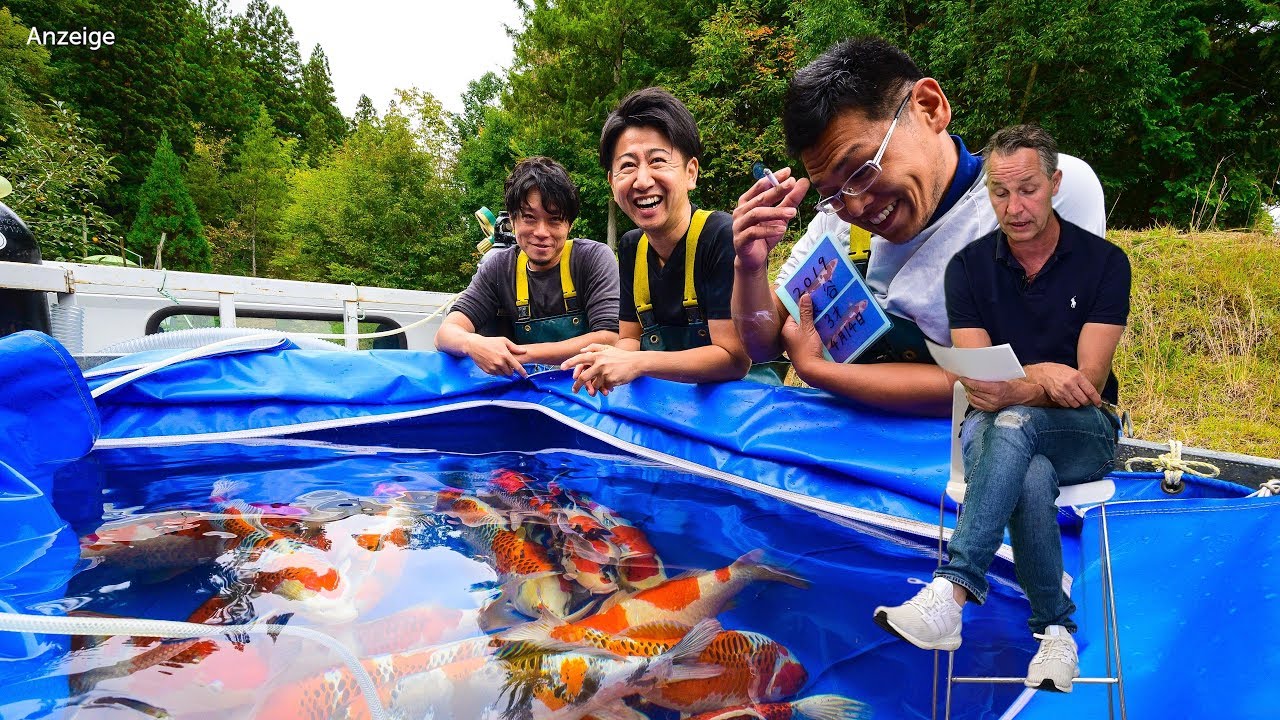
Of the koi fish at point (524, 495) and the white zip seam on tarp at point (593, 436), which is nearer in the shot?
the white zip seam on tarp at point (593, 436)

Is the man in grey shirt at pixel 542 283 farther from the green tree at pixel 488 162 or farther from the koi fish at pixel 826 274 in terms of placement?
the green tree at pixel 488 162

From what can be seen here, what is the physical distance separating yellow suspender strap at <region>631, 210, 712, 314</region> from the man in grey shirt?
0.33 meters

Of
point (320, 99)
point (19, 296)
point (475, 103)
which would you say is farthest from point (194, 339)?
point (320, 99)

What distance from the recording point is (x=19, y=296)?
346 centimetres

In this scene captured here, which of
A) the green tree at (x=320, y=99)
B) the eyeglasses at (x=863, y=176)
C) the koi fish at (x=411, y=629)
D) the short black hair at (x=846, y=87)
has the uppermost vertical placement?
the green tree at (x=320, y=99)

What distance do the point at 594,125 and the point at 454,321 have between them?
15402 millimetres

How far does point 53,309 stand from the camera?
3.67m

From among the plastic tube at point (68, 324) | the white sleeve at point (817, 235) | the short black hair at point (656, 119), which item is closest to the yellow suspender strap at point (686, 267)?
the short black hair at point (656, 119)

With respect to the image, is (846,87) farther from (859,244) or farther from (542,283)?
(542,283)

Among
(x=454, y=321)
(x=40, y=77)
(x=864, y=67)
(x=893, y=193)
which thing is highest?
(x=40, y=77)

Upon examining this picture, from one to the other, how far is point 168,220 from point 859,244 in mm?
30195

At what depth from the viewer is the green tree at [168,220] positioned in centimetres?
2550

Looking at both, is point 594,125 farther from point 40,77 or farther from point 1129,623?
point 1129,623

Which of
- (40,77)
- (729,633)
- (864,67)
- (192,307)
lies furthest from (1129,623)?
(40,77)
